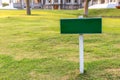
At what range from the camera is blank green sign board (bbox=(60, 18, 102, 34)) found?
7.19 meters

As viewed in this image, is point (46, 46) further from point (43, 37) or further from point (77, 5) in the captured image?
point (77, 5)

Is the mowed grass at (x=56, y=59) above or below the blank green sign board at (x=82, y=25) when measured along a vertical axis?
below

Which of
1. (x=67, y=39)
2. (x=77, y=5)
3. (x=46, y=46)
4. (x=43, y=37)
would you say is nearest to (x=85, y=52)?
(x=46, y=46)

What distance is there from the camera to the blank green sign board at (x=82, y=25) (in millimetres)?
7188

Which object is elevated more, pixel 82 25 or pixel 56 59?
pixel 82 25

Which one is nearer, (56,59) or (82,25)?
(82,25)

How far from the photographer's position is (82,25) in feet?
23.8

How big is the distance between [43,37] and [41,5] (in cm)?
7207

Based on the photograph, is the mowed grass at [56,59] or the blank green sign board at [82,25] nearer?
the blank green sign board at [82,25]

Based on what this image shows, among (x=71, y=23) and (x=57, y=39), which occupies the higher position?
(x=71, y=23)

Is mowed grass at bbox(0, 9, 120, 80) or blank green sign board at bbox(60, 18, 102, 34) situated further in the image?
mowed grass at bbox(0, 9, 120, 80)

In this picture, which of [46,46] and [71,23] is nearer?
[71,23]

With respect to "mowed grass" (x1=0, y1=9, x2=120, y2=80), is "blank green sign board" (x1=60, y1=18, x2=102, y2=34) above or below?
above

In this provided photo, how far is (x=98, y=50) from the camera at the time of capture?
10430mm
